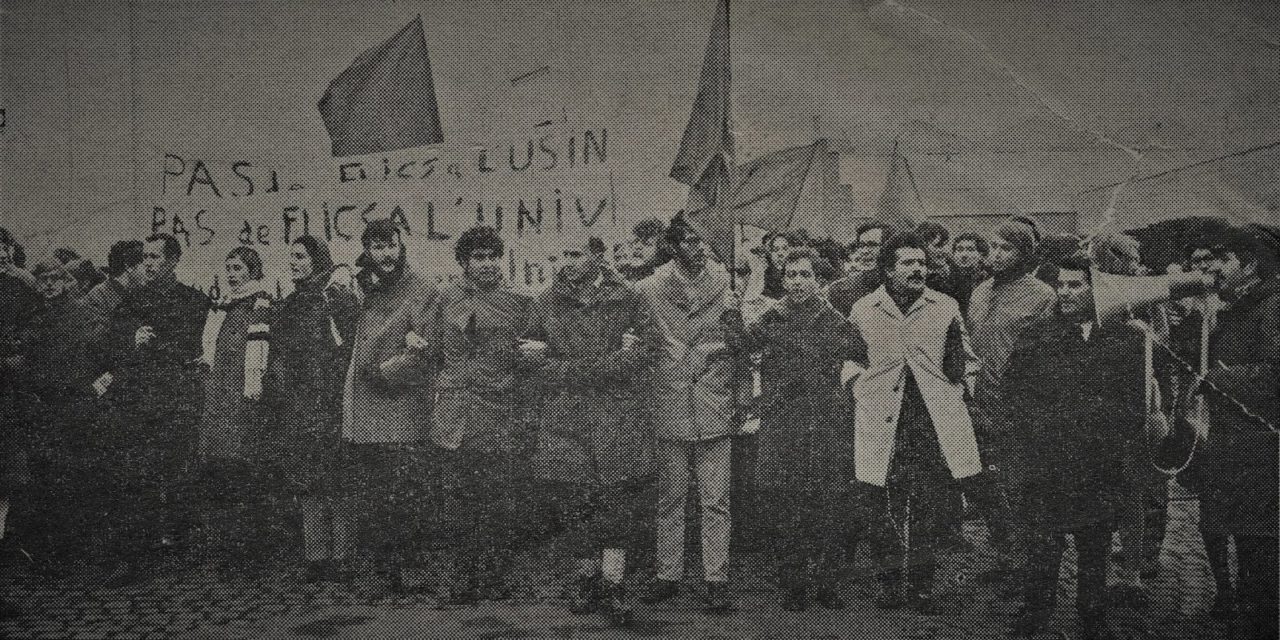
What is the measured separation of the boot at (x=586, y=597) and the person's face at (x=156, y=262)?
2314 millimetres

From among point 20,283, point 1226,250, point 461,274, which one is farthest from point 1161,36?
point 20,283

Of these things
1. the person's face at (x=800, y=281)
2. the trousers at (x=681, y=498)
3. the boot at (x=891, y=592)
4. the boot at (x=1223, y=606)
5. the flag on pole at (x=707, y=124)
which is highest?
the flag on pole at (x=707, y=124)

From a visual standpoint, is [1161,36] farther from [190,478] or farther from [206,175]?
[190,478]

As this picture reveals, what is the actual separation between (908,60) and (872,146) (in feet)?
1.38

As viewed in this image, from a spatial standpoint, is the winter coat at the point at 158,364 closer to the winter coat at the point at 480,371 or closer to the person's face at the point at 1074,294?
the winter coat at the point at 480,371

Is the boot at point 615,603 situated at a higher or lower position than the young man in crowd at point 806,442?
lower

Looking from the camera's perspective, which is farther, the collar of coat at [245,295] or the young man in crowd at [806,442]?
the collar of coat at [245,295]

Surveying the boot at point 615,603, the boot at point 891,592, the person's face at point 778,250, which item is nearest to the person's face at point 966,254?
the person's face at point 778,250

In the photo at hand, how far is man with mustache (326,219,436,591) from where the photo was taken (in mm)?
5207

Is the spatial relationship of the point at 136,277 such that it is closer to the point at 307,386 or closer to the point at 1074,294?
the point at 307,386

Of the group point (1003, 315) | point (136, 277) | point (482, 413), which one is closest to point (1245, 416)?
point (1003, 315)

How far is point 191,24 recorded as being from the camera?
17.3 feet

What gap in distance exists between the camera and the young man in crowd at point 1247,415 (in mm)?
5129

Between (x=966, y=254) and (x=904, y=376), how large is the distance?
604 mm
